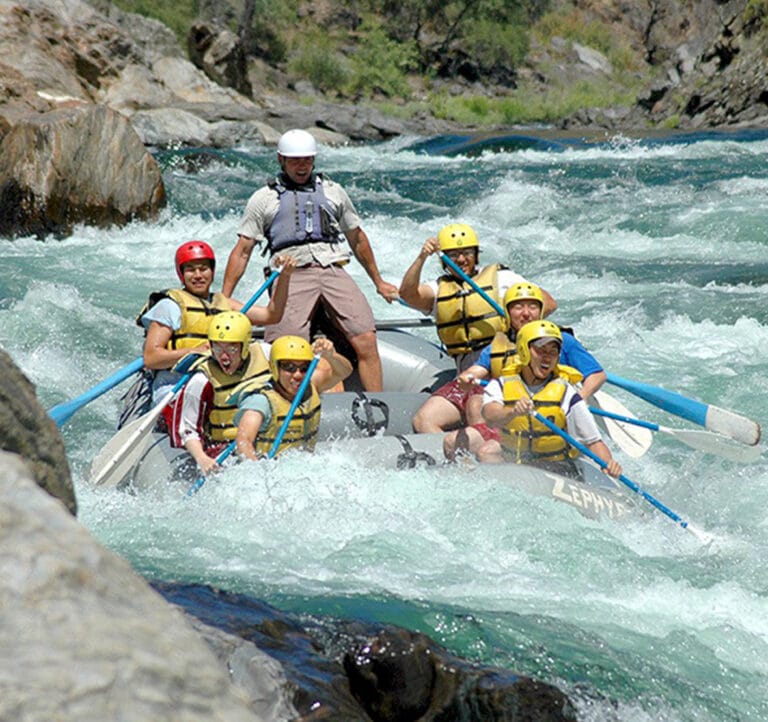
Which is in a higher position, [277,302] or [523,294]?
[523,294]

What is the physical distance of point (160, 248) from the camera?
1150 cm

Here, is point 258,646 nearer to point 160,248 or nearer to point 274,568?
point 274,568

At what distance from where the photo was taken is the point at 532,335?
5.30 meters

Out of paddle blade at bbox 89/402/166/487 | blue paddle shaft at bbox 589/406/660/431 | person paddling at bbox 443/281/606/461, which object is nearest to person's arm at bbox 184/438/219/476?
paddle blade at bbox 89/402/166/487

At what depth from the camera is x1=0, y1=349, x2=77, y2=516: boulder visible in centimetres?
211

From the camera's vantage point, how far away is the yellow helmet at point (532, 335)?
208 inches

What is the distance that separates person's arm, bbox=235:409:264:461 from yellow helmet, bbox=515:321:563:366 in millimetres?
1165

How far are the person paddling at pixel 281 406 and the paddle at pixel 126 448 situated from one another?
352mm

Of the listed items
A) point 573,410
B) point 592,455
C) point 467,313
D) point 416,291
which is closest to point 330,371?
point 416,291

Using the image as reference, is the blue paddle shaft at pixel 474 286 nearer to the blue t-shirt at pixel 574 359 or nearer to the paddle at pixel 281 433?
the blue t-shirt at pixel 574 359

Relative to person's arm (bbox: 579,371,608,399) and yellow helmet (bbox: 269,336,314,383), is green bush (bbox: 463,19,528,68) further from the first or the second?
yellow helmet (bbox: 269,336,314,383)

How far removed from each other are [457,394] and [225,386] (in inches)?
46.4

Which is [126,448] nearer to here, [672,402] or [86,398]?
[86,398]

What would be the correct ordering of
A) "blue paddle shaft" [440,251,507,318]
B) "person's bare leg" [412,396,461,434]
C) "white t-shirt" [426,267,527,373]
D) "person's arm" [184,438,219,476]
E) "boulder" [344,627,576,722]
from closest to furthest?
"boulder" [344,627,576,722], "person's arm" [184,438,219,476], "person's bare leg" [412,396,461,434], "blue paddle shaft" [440,251,507,318], "white t-shirt" [426,267,527,373]
